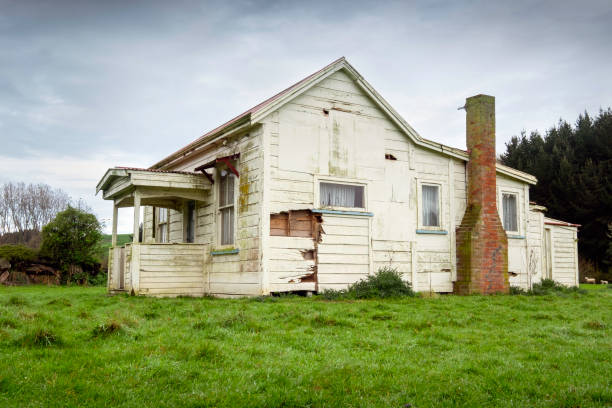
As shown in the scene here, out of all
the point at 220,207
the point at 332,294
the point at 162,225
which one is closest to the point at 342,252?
the point at 332,294

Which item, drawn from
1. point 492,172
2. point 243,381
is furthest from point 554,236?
point 243,381

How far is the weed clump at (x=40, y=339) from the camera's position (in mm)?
6289

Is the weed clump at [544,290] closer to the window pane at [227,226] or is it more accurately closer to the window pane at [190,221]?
the window pane at [227,226]

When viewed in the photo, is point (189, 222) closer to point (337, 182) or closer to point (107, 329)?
point (337, 182)

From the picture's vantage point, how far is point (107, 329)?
7027 millimetres

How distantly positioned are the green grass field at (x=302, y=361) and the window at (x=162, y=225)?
10.7 m

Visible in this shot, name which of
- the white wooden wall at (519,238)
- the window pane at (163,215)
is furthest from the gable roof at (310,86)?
the window pane at (163,215)

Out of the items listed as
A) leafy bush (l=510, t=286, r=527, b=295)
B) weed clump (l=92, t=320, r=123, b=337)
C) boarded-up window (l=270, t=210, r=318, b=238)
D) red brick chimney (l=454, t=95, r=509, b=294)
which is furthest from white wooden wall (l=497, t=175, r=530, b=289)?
weed clump (l=92, t=320, r=123, b=337)

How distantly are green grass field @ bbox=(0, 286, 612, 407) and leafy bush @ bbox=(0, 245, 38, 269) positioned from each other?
17.8 metres

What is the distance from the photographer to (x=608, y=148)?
3584 centimetres

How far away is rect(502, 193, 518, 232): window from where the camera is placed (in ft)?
58.6

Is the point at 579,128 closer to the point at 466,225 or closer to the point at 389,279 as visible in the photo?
the point at 466,225

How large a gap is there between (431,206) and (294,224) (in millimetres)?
4757

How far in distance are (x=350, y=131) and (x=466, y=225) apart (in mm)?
4499
